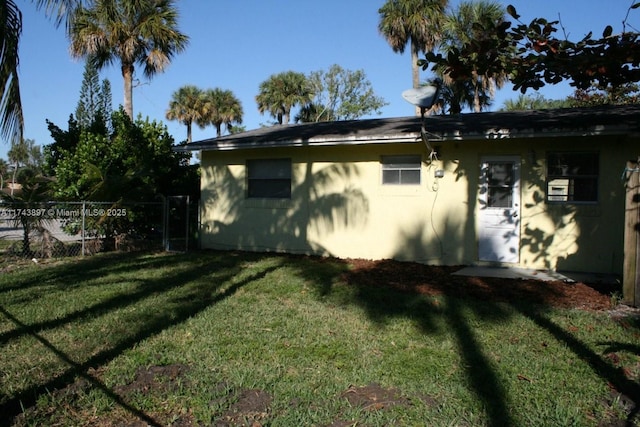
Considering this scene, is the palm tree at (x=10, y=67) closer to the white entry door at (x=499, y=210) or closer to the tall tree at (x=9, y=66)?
the tall tree at (x=9, y=66)

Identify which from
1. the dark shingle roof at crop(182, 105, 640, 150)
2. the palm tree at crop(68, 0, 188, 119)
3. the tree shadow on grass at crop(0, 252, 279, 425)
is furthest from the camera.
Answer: the palm tree at crop(68, 0, 188, 119)

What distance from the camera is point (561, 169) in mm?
8977

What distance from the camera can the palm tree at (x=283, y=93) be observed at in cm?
3566

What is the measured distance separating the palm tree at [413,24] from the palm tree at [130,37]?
1097cm

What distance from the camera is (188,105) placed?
126 feet

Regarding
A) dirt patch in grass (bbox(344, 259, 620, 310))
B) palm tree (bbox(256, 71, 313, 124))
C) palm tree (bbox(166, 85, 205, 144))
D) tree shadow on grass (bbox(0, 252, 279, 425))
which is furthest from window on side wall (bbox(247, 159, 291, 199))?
palm tree (bbox(166, 85, 205, 144))

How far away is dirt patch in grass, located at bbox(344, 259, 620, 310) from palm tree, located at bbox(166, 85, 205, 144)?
32088mm

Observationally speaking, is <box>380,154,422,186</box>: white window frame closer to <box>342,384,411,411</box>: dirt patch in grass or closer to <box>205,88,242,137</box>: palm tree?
<box>342,384,411,411</box>: dirt patch in grass

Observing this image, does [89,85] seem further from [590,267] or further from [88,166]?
[590,267]

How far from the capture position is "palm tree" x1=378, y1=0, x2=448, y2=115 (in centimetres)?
2495

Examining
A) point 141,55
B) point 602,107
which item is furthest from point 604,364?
point 141,55

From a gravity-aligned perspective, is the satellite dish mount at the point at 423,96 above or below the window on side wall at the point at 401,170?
above

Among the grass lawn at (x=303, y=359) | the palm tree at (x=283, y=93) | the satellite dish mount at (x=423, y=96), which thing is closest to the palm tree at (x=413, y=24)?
the palm tree at (x=283, y=93)

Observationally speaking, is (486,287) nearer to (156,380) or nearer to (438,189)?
(438,189)
